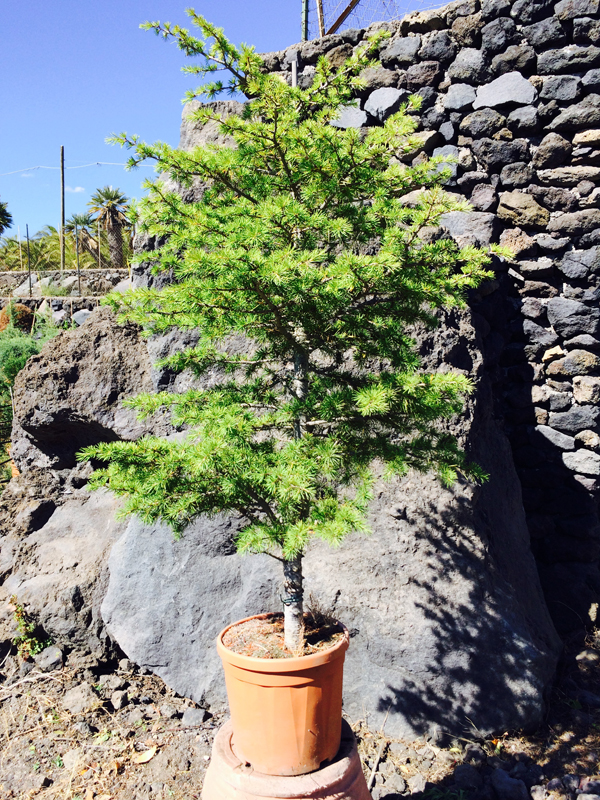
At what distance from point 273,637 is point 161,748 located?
42.2 inches

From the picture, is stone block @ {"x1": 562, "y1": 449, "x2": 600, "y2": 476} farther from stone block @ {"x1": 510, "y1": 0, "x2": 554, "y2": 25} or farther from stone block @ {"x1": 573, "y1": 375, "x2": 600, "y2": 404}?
stone block @ {"x1": 510, "y1": 0, "x2": 554, "y2": 25}

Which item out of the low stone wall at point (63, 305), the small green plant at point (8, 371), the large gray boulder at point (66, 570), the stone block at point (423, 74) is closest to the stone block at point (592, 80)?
the stone block at point (423, 74)

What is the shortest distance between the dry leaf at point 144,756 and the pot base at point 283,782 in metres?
0.72

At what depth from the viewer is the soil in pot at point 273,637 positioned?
7.60 feet

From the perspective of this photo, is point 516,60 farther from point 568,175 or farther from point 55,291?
point 55,291

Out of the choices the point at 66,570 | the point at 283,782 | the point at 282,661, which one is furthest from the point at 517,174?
the point at 66,570

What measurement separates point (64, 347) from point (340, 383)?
2427mm

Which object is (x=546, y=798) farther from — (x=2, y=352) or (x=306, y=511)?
(x=2, y=352)

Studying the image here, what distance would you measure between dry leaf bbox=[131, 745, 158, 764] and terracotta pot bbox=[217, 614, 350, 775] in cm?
85

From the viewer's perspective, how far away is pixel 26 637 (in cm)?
362

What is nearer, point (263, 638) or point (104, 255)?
point (263, 638)

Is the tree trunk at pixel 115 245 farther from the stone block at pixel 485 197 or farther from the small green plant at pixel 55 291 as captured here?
the stone block at pixel 485 197

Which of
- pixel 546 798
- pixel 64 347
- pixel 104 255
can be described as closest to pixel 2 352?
pixel 64 347

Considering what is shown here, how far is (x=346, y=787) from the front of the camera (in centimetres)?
223
